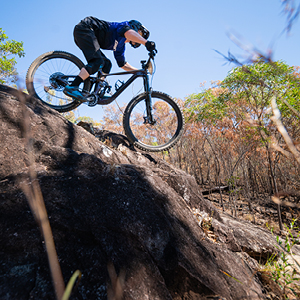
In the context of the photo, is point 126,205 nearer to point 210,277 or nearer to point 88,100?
point 210,277

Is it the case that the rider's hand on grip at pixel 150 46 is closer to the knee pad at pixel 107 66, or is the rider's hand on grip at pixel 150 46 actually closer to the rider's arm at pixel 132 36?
the rider's arm at pixel 132 36

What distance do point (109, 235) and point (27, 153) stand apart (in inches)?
53.8

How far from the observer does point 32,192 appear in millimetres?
1837

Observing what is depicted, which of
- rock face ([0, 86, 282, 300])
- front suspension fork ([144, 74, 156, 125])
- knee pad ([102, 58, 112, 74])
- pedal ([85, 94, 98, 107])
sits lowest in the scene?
rock face ([0, 86, 282, 300])

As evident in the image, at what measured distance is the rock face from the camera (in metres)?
1.47

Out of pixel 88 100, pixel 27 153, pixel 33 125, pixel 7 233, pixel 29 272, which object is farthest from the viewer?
pixel 88 100

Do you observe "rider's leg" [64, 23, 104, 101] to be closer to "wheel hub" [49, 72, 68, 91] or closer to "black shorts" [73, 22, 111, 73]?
"black shorts" [73, 22, 111, 73]

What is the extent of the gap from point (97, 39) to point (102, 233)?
3.53 m


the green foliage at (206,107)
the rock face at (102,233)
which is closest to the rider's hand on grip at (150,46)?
the rock face at (102,233)

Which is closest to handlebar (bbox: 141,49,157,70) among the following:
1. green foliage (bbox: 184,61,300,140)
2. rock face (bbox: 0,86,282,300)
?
rock face (bbox: 0,86,282,300)

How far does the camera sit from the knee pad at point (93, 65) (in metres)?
3.59

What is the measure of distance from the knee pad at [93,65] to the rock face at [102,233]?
4.37ft

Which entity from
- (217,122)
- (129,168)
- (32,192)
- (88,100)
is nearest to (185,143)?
(217,122)

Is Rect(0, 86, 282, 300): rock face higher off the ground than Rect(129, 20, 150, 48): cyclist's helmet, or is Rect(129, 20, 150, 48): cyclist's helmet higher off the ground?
Rect(129, 20, 150, 48): cyclist's helmet
